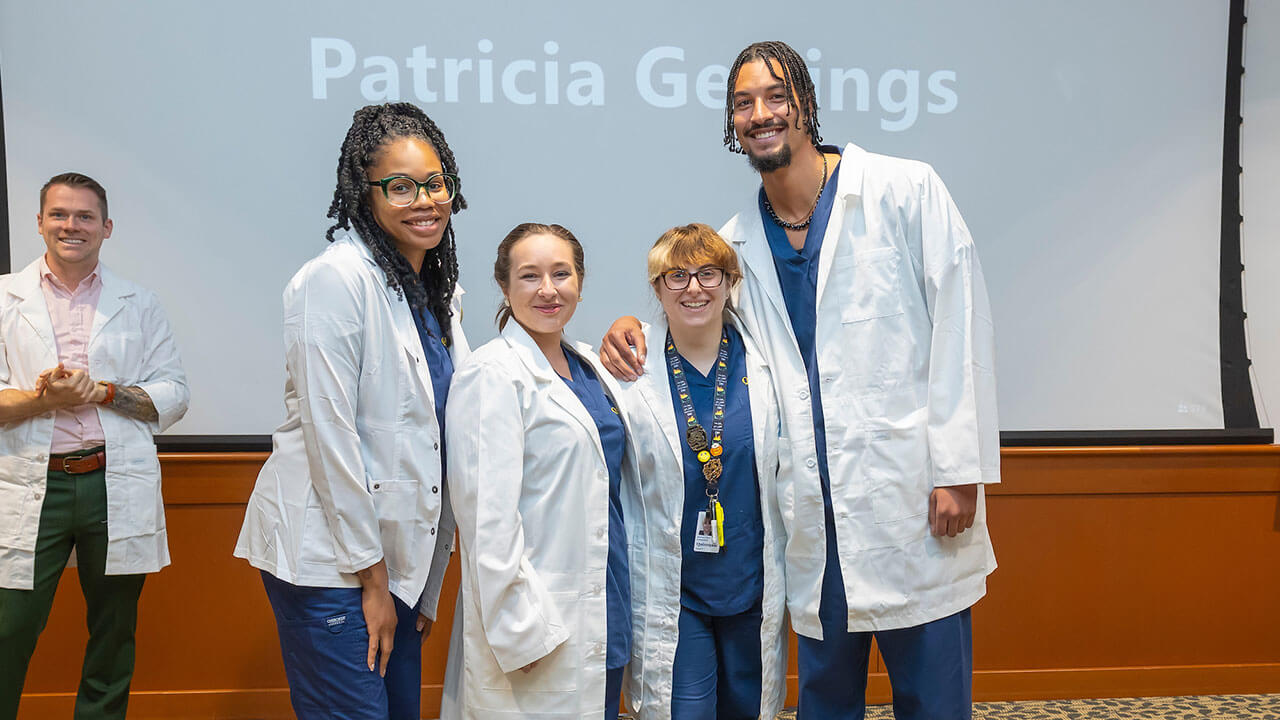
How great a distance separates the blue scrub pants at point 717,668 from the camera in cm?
195

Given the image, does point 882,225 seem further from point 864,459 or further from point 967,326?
point 864,459

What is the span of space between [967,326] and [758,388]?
0.46m

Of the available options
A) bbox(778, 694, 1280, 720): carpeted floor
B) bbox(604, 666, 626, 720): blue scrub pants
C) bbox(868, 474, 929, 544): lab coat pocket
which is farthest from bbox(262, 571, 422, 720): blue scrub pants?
bbox(778, 694, 1280, 720): carpeted floor

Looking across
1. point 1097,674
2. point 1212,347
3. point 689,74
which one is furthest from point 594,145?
point 1097,674

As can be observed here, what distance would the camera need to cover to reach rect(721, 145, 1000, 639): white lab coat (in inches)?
72.7

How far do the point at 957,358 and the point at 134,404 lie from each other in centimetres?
220

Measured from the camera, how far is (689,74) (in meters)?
3.14

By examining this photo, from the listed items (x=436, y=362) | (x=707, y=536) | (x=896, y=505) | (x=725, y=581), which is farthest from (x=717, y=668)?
(x=436, y=362)

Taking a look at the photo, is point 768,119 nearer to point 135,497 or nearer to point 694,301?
point 694,301

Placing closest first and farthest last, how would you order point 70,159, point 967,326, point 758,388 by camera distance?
point 967,326 < point 758,388 < point 70,159

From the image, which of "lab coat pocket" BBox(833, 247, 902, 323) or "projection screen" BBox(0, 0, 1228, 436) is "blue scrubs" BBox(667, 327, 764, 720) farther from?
"projection screen" BBox(0, 0, 1228, 436)

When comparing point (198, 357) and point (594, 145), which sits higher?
point (594, 145)

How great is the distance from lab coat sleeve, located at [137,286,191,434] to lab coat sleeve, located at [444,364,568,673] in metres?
1.30

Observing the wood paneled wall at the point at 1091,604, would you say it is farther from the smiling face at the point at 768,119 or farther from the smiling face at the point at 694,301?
the smiling face at the point at 768,119
